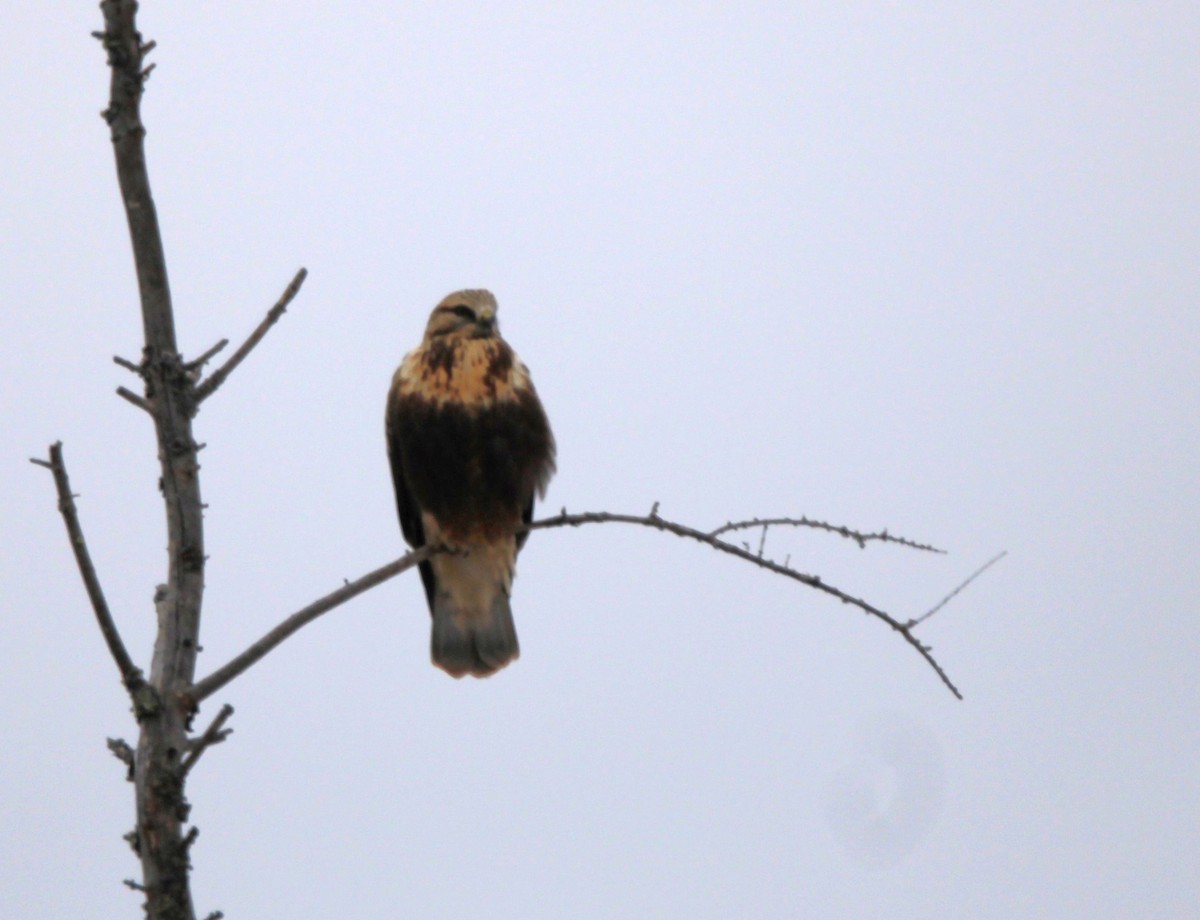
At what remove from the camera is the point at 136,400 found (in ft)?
8.95

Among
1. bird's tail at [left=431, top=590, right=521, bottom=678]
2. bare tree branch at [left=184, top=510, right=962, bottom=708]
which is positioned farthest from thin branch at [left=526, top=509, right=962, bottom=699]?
bird's tail at [left=431, top=590, right=521, bottom=678]

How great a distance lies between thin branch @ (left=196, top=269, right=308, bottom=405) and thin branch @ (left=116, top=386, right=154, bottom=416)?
9 cm

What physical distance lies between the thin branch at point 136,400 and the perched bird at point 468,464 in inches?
65.2

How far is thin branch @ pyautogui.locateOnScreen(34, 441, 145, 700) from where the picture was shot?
7.76ft

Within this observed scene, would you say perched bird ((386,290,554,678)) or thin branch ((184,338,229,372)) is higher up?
perched bird ((386,290,554,678))

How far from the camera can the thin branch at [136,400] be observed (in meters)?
2.71

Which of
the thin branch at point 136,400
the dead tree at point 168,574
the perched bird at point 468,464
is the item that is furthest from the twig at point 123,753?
the perched bird at point 468,464

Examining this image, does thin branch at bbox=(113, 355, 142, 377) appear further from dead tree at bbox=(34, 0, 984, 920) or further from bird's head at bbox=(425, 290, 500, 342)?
bird's head at bbox=(425, 290, 500, 342)

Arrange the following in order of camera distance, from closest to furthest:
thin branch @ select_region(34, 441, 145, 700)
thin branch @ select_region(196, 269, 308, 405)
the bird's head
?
thin branch @ select_region(34, 441, 145, 700)
thin branch @ select_region(196, 269, 308, 405)
the bird's head

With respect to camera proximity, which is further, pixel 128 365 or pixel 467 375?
pixel 467 375

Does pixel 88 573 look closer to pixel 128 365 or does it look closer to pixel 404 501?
pixel 128 365

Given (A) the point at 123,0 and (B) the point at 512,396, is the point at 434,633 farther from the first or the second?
(A) the point at 123,0

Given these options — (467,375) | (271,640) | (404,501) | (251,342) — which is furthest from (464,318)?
(271,640)

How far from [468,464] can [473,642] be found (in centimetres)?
67
